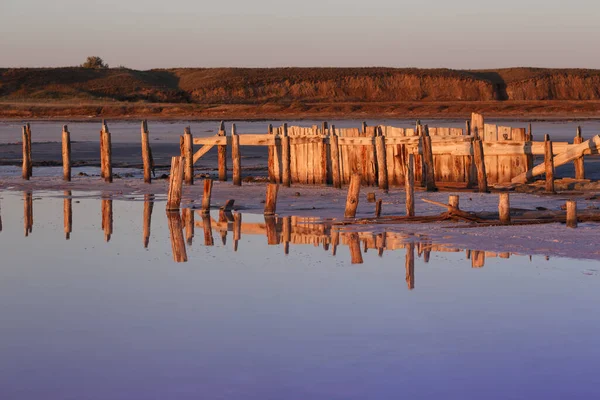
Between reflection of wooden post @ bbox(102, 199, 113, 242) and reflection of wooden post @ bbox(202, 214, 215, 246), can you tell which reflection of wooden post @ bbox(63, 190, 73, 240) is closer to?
reflection of wooden post @ bbox(102, 199, 113, 242)

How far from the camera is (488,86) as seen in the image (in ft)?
411

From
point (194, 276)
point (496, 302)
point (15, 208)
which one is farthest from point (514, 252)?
point (15, 208)

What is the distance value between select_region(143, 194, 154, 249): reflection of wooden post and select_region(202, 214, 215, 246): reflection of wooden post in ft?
3.25

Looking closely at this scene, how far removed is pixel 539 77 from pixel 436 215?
363 feet

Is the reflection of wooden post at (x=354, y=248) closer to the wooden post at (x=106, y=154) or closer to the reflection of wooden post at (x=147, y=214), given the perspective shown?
the reflection of wooden post at (x=147, y=214)

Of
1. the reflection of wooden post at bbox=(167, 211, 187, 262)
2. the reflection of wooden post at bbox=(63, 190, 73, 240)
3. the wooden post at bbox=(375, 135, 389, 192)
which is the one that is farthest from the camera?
the wooden post at bbox=(375, 135, 389, 192)

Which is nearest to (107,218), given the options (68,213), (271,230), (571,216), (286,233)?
(68,213)

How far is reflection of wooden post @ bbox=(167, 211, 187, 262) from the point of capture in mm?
17005

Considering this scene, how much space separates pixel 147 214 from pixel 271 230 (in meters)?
4.09

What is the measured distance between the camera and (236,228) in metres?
20.1

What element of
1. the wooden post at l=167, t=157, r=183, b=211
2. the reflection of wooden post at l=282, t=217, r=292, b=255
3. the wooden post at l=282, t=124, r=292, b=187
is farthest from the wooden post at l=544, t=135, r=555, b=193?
the wooden post at l=167, t=157, r=183, b=211

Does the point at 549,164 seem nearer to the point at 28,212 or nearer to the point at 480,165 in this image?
the point at 480,165

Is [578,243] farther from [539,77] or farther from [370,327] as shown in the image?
[539,77]

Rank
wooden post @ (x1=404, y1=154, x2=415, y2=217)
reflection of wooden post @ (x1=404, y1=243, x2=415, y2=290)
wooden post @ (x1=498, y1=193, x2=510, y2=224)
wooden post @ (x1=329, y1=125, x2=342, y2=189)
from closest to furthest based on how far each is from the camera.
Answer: reflection of wooden post @ (x1=404, y1=243, x2=415, y2=290) → wooden post @ (x1=498, y1=193, x2=510, y2=224) → wooden post @ (x1=404, y1=154, x2=415, y2=217) → wooden post @ (x1=329, y1=125, x2=342, y2=189)
